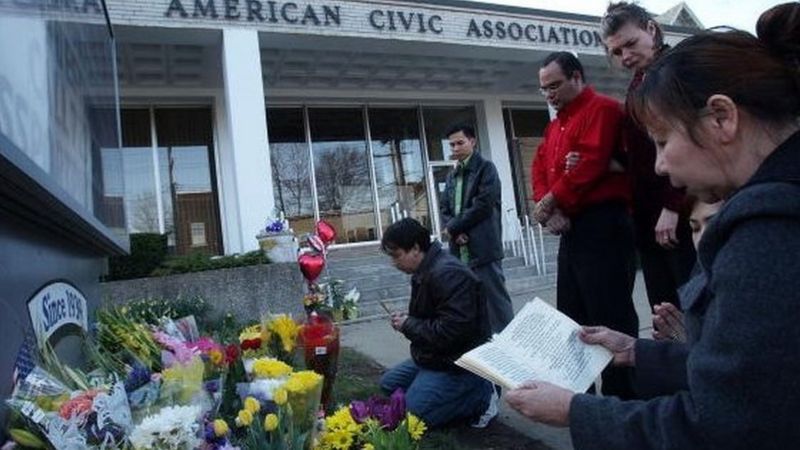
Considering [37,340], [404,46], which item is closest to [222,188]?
[404,46]

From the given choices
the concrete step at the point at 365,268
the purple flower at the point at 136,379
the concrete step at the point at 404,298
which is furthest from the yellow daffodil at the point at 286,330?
the concrete step at the point at 365,268

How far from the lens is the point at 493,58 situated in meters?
12.6

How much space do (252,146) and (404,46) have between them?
338cm

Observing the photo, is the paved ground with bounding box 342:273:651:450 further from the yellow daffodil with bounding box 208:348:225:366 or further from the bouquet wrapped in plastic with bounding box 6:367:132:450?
the bouquet wrapped in plastic with bounding box 6:367:132:450

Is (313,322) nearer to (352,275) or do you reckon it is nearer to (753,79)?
(753,79)

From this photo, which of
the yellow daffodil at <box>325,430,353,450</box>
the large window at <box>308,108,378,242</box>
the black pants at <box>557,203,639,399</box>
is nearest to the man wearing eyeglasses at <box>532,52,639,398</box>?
the black pants at <box>557,203,639,399</box>

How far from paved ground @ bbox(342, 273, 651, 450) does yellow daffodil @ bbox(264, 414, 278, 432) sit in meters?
2.10

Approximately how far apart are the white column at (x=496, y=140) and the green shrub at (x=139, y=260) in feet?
26.1

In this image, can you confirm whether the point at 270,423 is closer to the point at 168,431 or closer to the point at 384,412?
the point at 168,431

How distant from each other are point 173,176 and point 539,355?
1123 centimetres

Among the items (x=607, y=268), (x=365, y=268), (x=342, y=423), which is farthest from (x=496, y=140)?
(x=342, y=423)

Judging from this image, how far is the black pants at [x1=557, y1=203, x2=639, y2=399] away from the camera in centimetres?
298

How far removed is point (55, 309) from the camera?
209 centimetres

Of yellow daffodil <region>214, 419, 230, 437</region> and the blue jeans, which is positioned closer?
yellow daffodil <region>214, 419, 230, 437</region>
